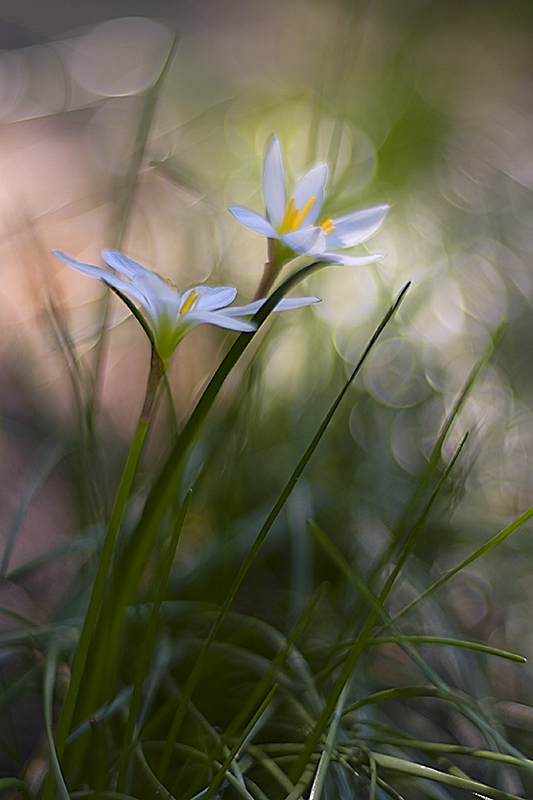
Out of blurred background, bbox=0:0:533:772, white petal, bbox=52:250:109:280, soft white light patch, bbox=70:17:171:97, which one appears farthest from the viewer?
soft white light patch, bbox=70:17:171:97

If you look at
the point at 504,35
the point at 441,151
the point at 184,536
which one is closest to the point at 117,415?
the point at 184,536

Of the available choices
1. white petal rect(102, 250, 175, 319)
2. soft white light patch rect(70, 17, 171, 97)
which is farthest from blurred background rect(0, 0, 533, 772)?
white petal rect(102, 250, 175, 319)

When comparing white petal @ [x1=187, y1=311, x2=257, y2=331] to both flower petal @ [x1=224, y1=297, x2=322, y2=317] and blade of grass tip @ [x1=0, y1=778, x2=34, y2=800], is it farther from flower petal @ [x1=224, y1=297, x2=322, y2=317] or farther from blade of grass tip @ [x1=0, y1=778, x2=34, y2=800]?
blade of grass tip @ [x1=0, y1=778, x2=34, y2=800]

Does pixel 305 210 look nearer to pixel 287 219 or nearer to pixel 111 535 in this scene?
pixel 287 219

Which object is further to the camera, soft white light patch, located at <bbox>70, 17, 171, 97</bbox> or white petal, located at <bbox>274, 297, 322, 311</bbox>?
soft white light patch, located at <bbox>70, 17, 171, 97</bbox>

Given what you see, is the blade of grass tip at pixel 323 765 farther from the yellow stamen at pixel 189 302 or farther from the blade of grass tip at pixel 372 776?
the yellow stamen at pixel 189 302

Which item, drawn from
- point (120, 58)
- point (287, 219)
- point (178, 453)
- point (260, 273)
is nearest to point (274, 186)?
point (287, 219)
